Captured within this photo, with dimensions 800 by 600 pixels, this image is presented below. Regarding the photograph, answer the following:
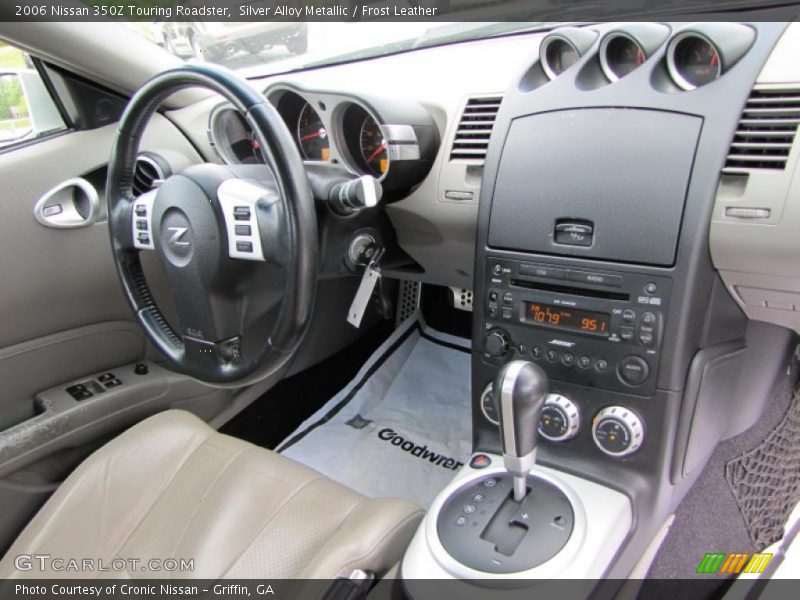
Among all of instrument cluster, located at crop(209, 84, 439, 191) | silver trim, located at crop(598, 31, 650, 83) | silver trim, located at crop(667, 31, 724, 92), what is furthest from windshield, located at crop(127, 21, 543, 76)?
silver trim, located at crop(667, 31, 724, 92)

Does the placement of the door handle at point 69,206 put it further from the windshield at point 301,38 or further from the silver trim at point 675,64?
the silver trim at point 675,64

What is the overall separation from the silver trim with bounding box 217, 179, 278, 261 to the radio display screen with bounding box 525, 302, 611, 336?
0.47 m

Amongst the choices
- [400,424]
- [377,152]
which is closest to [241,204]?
[377,152]

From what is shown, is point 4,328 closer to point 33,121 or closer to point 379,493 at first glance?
point 33,121

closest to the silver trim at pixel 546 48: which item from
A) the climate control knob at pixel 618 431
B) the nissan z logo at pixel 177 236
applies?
the climate control knob at pixel 618 431

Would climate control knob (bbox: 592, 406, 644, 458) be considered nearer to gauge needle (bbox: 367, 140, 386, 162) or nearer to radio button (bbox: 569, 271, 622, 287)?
radio button (bbox: 569, 271, 622, 287)

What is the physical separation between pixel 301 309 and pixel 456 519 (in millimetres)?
406

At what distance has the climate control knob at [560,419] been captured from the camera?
1.06 meters

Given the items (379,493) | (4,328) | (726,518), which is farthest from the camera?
(379,493)

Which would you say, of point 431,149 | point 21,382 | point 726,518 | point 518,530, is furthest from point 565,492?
point 21,382

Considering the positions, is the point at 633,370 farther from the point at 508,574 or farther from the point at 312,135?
the point at 312,135

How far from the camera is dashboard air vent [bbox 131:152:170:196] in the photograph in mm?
1534

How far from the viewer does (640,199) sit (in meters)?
0.98

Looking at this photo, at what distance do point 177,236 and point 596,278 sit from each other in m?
0.71
